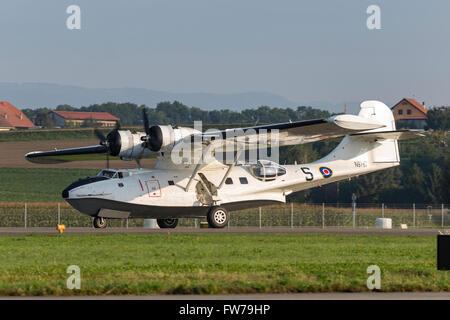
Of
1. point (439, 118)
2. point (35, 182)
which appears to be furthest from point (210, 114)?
point (35, 182)

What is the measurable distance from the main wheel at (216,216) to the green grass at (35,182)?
4007 cm

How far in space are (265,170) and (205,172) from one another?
9.95 ft

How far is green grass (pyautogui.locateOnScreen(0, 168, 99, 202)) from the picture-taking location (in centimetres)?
7430

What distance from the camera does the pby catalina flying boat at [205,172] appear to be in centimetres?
3259

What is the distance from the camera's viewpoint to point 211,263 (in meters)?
19.9

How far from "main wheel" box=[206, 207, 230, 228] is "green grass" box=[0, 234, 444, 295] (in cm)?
362

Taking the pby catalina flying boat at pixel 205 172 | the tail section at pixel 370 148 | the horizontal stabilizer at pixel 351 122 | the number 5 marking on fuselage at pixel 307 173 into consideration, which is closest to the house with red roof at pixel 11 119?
the pby catalina flying boat at pixel 205 172

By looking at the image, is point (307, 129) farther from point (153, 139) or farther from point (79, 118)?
point (79, 118)

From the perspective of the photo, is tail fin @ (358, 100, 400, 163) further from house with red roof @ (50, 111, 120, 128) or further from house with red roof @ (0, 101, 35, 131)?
house with red roof @ (50, 111, 120, 128)

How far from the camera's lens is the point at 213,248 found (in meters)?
25.2

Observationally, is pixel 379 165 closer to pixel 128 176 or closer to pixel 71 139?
pixel 128 176

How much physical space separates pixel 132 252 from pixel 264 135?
11.0m
